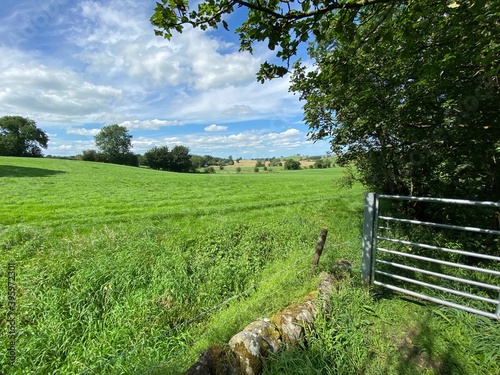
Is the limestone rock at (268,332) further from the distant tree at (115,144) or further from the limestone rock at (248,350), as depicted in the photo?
the distant tree at (115,144)

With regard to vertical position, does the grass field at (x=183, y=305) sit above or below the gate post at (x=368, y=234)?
below

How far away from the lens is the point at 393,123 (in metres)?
6.93

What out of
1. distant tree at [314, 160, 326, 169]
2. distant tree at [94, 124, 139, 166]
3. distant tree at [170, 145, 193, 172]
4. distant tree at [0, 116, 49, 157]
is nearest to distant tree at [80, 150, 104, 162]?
distant tree at [94, 124, 139, 166]

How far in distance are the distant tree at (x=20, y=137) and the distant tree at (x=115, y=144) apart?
1423 centimetres

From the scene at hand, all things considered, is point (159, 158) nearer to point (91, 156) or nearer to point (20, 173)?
point (91, 156)

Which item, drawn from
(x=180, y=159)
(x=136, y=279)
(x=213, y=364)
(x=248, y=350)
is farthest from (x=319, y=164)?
(x=213, y=364)

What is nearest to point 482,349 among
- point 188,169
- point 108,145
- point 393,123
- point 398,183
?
point 393,123

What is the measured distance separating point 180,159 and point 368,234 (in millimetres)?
70302

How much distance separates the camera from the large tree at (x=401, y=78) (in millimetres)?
2721

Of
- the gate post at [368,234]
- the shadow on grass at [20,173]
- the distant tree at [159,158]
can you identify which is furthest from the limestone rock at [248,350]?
the distant tree at [159,158]

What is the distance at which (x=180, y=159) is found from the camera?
231ft

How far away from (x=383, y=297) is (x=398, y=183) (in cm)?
799

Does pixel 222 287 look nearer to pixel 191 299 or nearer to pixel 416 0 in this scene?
pixel 191 299

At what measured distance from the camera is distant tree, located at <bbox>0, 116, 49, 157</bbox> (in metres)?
59.6
